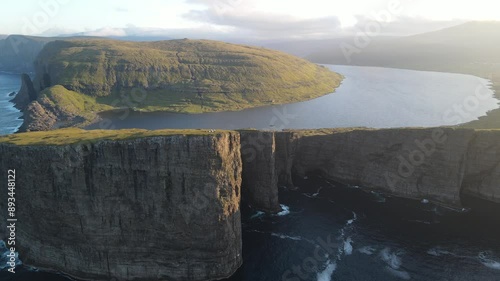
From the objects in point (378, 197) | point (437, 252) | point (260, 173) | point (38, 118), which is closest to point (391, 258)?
point (437, 252)

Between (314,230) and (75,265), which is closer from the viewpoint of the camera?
(75,265)

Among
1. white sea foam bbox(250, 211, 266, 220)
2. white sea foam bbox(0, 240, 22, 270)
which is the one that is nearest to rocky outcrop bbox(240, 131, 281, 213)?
white sea foam bbox(250, 211, 266, 220)

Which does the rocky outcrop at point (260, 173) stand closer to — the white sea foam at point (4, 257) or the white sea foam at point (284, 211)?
the white sea foam at point (284, 211)

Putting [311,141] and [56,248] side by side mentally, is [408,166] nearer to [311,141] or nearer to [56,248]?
[311,141]

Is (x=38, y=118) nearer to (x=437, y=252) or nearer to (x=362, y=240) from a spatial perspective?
(x=362, y=240)

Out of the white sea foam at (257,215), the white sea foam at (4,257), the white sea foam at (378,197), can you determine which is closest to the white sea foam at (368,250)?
the white sea foam at (378,197)

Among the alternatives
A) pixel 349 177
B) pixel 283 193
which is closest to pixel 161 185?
pixel 283 193

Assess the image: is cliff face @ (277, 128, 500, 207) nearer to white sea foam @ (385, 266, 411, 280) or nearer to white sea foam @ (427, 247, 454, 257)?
white sea foam @ (427, 247, 454, 257)
